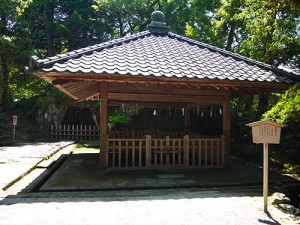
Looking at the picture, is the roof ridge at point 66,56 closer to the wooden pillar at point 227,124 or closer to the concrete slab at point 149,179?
the concrete slab at point 149,179

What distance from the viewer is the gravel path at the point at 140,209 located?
4156 mm

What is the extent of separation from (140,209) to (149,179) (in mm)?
2357

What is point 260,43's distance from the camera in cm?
1195

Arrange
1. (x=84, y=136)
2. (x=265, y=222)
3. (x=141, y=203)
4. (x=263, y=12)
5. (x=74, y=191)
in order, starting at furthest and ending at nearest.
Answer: (x=84, y=136)
(x=263, y=12)
(x=74, y=191)
(x=141, y=203)
(x=265, y=222)

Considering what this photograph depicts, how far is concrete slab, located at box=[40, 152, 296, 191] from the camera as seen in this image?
6254 mm

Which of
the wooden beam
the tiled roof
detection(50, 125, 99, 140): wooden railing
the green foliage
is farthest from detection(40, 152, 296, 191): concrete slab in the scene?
detection(50, 125, 99, 140): wooden railing

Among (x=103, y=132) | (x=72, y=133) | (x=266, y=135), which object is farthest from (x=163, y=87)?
(x=72, y=133)

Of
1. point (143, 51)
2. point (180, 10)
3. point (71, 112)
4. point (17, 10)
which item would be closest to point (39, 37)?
point (17, 10)

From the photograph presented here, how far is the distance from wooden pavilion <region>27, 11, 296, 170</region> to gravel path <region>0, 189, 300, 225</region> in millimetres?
2413

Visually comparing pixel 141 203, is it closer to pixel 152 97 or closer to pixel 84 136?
pixel 152 97

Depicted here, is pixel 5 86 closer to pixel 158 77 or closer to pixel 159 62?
pixel 159 62

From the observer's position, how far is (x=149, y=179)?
22.9 ft

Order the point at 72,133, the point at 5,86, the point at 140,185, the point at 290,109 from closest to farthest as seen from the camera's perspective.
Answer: the point at 290,109
the point at 140,185
the point at 72,133
the point at 5,86

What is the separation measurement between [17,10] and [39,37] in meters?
3.43
